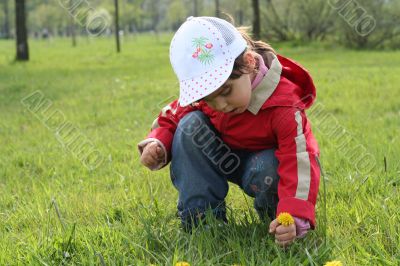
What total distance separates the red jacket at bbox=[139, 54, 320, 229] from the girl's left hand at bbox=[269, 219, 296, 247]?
2.8 inches

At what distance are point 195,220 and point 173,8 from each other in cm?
6905

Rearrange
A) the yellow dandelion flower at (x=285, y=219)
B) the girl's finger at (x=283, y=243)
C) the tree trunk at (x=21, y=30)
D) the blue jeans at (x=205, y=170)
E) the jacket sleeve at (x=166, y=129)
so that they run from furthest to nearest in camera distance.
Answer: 1. the tree trunk at (x=21, y=30)
2. the jacket sleeve at (x=166, y=129)
3. the blue jeans at (x=205, y=170)
4. the girl's finger at (x=283, y=243)
5. the yellow dandelion flower at (x=285, y=219)

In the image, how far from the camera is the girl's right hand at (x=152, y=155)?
2377 millimetres

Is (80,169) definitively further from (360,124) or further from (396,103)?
(396,103)

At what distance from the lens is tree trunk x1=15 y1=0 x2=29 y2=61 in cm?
1550

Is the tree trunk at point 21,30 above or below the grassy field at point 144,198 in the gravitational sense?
below

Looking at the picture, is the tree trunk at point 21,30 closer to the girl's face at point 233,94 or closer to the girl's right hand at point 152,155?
the girl's right hand at point 152,155

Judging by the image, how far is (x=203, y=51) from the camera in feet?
6.30

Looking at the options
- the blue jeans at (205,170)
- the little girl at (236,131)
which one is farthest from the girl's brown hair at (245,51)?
the blue jeans at (205,170)

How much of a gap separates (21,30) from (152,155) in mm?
14430

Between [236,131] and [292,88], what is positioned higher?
[292,88]

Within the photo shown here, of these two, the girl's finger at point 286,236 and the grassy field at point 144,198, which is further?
the grassy field at point 144,198

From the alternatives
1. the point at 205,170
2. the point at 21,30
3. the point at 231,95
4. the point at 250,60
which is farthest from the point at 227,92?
the point at 21,30

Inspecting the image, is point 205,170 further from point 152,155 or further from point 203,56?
point 203,56
